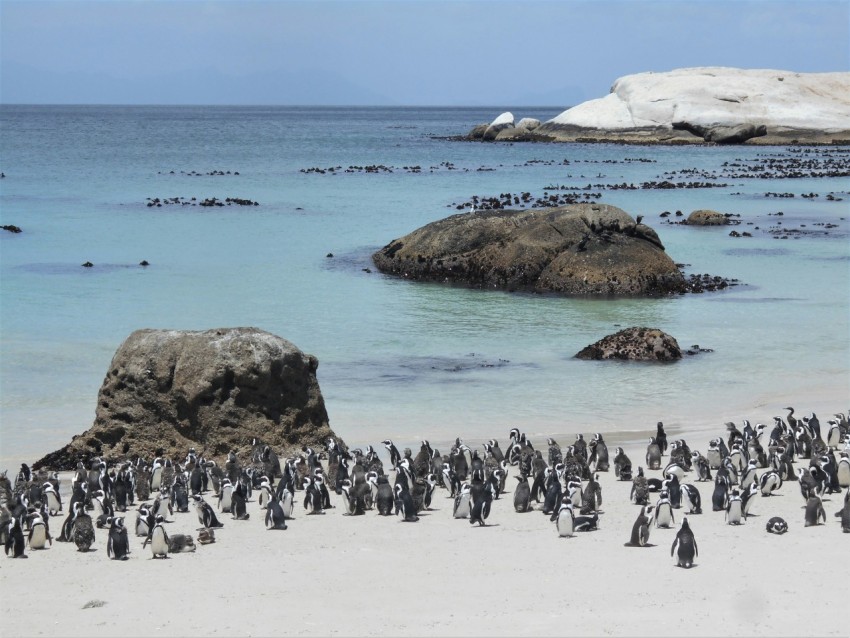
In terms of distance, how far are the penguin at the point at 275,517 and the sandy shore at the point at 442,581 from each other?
133 millimetres

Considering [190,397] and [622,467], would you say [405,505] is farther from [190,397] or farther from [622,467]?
[190,397]

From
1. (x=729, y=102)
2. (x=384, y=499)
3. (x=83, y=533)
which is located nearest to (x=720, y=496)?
(x=384, y=499)

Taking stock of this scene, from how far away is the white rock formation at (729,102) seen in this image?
102m

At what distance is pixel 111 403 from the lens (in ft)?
51.3

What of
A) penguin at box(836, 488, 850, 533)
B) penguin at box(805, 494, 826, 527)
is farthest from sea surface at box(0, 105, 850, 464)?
Result: penguin at box(836, 488, 850, 533)

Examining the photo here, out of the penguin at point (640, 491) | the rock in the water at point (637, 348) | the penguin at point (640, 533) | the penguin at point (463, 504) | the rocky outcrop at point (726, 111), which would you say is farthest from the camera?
the rocky outcrop at point (726, 111)

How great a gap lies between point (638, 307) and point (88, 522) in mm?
17874

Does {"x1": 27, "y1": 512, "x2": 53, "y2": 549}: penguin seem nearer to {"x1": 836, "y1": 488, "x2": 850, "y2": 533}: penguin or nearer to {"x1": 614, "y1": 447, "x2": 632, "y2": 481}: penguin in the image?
{"x1": 614, "y1": 447, "x2": 632, "y2": 481}: penguin

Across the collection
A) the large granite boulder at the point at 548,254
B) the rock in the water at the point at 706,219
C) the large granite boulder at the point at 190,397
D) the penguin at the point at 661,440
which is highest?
the rock in the water at the point at 706,219

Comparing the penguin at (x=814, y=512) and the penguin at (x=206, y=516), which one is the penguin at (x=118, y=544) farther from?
A: the penguin at (x=814, y=512)

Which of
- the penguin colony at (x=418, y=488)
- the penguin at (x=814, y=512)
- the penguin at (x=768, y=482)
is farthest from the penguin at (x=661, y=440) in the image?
the penguin at (x=814, y=512)

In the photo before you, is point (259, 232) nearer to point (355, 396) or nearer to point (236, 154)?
point (355, 396)

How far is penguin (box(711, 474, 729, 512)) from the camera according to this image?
12.9 m

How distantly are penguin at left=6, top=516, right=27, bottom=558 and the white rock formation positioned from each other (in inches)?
3750
